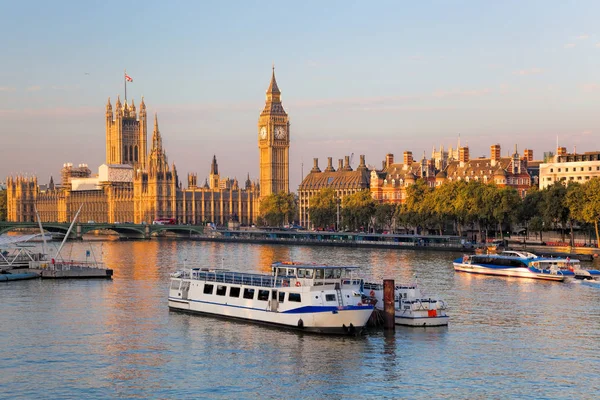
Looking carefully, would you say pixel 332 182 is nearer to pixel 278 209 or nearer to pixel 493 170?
pixel 278 209

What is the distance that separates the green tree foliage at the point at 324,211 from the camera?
144500 millimetres

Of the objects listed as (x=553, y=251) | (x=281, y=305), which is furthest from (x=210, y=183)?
(x=281, y=305)

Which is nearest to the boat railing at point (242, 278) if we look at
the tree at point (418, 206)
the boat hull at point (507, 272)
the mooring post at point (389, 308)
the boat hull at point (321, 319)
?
the boat hull at point (321, 319)

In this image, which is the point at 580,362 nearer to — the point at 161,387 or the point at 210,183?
the point at 161,387

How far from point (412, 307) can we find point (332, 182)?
389 feet

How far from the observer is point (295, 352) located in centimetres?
3797

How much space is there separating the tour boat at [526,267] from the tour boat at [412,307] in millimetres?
21723

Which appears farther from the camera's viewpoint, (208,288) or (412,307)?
(208,288)

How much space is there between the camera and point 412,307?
142ft

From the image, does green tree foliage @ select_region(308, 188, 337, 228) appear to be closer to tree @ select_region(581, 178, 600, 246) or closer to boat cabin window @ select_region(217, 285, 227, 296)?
tree @ select_region(581, 178, 600, 246)

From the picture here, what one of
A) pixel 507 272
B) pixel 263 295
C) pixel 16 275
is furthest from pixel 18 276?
pixel 507 272

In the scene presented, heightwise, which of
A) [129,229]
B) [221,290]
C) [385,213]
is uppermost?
[385,213]

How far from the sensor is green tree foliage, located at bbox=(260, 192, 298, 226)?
15725cm

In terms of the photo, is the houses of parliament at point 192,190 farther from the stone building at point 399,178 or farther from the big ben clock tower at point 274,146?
the stone building at point 399,178
